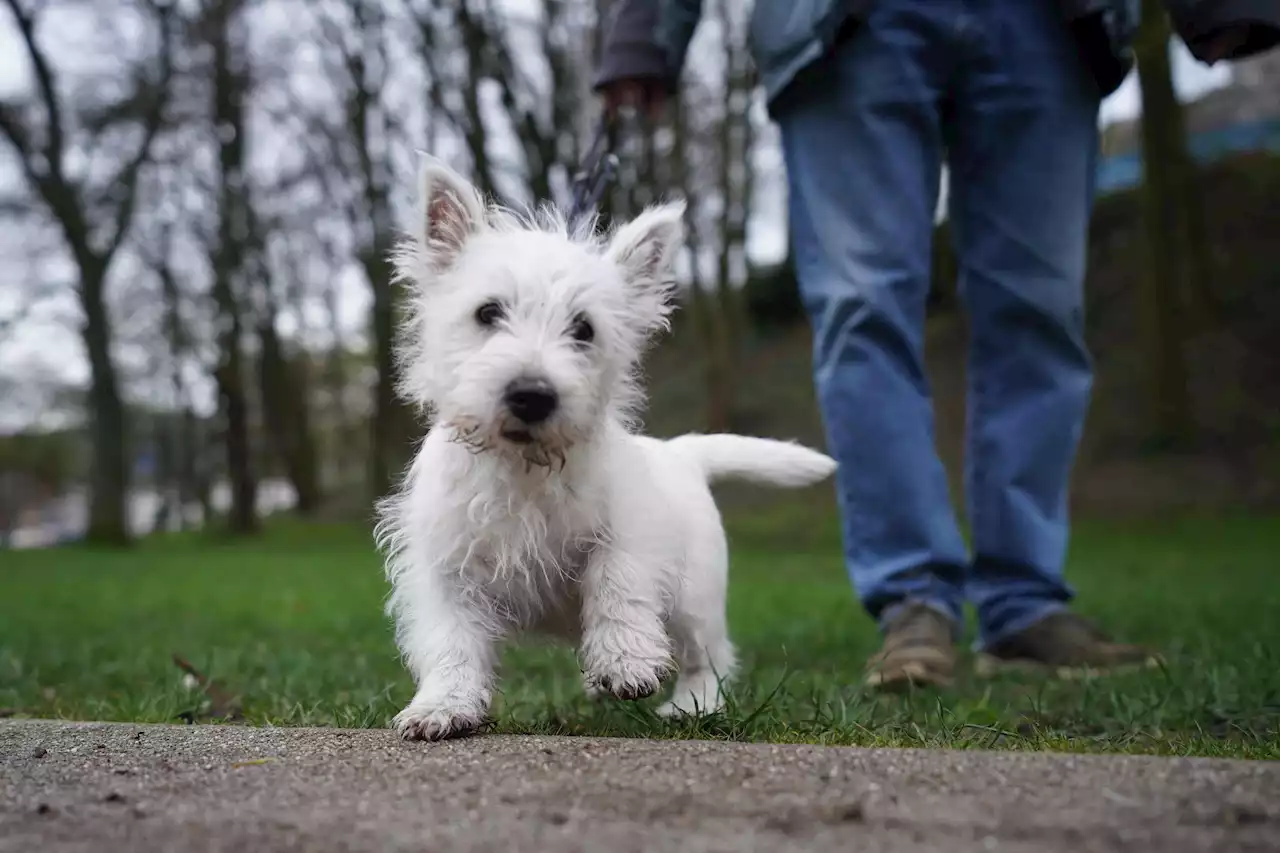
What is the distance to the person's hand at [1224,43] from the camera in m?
3.93

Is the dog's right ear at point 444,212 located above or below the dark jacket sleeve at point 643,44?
below

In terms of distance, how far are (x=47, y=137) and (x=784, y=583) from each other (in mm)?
18726

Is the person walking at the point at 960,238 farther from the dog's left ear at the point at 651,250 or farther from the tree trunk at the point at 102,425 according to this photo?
the tree trunk at the point at 102,425

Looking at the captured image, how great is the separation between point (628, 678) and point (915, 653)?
1.30m

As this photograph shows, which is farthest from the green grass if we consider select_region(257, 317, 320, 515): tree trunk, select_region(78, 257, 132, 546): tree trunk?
select_region(257, 317, 320, 515): tree trunk

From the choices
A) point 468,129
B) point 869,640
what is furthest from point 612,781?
point 468,129

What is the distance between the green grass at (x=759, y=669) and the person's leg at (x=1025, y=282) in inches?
20.8

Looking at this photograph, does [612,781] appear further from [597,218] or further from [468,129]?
[468,129]

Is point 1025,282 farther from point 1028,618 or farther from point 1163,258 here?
point 1163,258

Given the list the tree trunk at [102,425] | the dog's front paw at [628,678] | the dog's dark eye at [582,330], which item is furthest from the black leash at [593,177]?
the tree trunk at [102,425]

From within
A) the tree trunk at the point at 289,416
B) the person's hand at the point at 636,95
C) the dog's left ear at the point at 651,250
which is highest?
the person's hand at the point at 636,95

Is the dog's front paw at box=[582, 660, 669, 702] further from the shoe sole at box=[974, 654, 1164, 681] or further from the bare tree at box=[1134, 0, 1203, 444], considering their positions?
the bare tree at box=[1134, 0, 1203, 444]

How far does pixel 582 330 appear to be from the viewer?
2.99 m

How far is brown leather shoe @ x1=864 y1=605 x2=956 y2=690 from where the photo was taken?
3520mm
